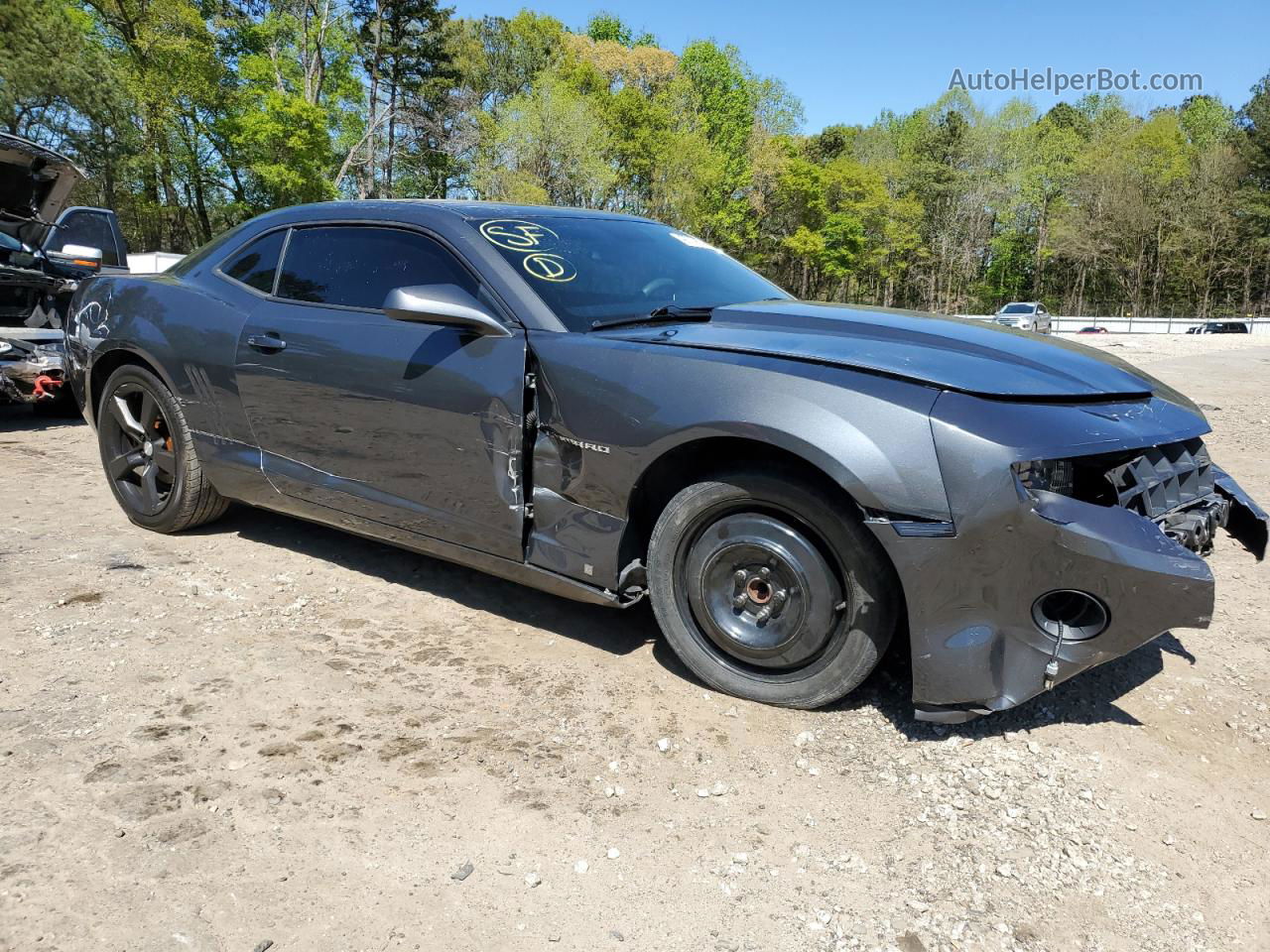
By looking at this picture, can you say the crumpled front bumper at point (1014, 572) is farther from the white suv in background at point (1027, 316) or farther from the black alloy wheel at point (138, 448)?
the white suv in background at point (1027, 316)

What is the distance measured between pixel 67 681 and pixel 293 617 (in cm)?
77

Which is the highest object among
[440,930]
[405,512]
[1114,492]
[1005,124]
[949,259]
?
[1005,124]

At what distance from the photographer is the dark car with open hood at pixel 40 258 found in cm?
643

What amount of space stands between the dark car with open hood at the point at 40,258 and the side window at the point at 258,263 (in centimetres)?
303

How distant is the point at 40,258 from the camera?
278 inches

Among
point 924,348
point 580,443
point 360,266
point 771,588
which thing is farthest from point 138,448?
point 924,348

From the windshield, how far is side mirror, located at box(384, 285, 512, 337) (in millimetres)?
228

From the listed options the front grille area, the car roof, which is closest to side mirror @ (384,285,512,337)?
the car roof

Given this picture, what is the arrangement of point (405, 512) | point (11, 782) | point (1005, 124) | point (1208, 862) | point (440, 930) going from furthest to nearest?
point (1005, 124) < point (405, 512) < point (11, 782) < point (1208, 862) < point (440, 930)

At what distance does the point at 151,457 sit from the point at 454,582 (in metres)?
1.75

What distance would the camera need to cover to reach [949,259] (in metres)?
57.7

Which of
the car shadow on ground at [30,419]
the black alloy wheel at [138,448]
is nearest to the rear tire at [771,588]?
the black alloy wheel at [138,448]

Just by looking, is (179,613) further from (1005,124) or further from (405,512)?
(1005,124)

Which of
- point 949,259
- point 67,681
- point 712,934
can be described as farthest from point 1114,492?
Result: point 949,259
